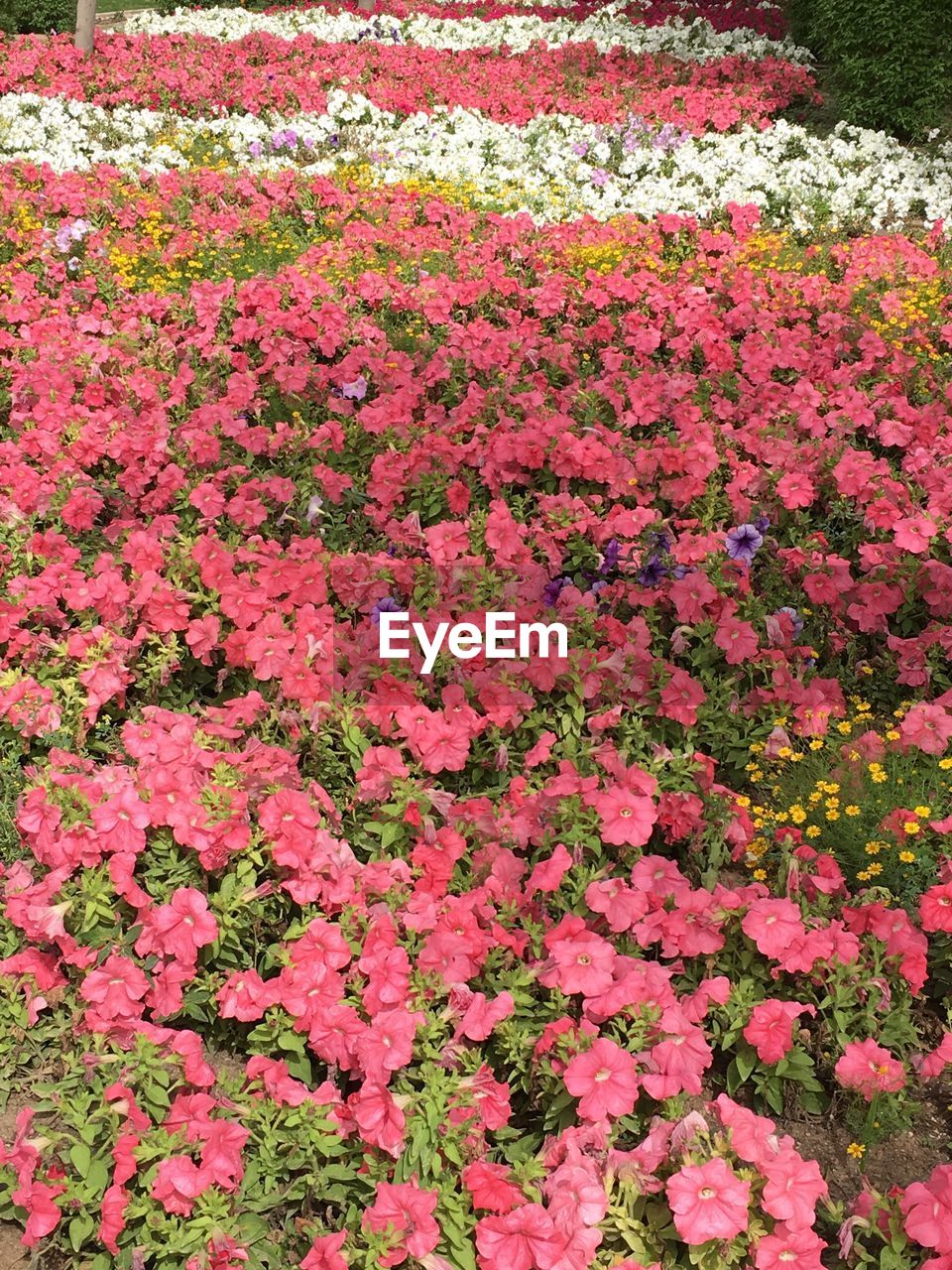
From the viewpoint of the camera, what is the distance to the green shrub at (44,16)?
19.2m

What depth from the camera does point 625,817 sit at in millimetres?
3287

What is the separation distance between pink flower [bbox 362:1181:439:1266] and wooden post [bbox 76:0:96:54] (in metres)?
15.6

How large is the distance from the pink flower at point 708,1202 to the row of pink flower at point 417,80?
35.2ft

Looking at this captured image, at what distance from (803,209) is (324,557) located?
650 cm

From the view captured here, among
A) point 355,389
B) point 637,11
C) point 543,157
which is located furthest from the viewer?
point 637,11

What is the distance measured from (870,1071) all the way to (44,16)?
22.2 metres

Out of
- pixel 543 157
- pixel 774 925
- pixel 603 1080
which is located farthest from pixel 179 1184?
pixel 543 157

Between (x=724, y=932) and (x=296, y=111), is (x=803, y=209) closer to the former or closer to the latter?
(x=296, y=111)

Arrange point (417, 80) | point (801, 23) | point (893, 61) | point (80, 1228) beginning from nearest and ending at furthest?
point (80, 1228) < point (893, 61) < point (417, 80) < point (801, 23)

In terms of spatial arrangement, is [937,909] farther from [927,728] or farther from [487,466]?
[487,466]

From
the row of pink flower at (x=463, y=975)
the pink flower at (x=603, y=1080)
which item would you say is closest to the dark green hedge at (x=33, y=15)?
the row of pink flower at (x=463, y=975)

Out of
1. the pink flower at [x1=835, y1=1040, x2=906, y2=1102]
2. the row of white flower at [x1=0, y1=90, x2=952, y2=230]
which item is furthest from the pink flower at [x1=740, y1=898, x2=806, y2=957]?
the row of white flower at [x1=0, y1=90, x2=952, y2=230]

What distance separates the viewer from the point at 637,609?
177 inches

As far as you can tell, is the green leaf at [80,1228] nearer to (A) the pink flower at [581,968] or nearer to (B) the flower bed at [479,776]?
(B) the flower bed at [479,776]
